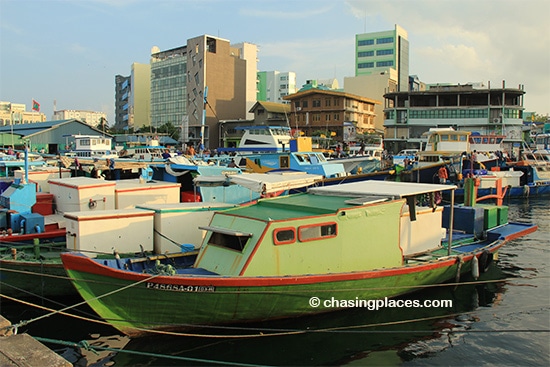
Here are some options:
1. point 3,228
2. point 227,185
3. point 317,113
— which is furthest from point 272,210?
point 317,113

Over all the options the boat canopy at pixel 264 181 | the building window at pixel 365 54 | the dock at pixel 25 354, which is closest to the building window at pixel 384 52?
the building window at pixel 365 54

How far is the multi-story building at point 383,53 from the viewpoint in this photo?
10044cm

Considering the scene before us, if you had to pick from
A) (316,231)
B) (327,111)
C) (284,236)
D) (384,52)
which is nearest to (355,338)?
(316,231)

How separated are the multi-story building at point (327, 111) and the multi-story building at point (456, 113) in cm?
478

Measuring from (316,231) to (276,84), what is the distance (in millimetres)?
118913

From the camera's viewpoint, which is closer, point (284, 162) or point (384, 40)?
point (284, 162)

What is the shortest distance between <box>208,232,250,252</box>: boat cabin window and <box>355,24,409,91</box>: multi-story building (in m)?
93.7

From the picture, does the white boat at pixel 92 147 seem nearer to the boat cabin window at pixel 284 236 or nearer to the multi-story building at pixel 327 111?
the multi-story building at pixel 327 111

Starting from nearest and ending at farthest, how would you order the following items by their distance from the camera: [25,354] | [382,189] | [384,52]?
[25,354], [382,189], [384,52]

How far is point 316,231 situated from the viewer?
1033 cm

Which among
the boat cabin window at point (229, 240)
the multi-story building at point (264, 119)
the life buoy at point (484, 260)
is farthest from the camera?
the multi-story building at point (264, 119)

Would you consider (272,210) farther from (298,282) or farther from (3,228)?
(3,228)

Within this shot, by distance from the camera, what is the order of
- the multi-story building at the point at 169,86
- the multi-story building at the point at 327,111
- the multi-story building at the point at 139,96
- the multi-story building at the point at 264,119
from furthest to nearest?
the multi-story building at the point at 139,96 < the multi-story building at the point at 169,86 < the multi-story building at the point at 264,119 < the multi-story building at the point at 327,111

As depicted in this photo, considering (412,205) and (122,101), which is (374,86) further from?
(412,205)
